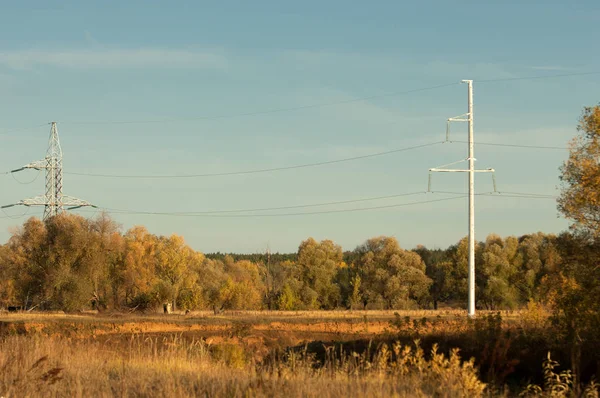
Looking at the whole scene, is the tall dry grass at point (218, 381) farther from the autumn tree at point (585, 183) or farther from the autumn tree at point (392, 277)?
the autumn tree at point (392, 277)

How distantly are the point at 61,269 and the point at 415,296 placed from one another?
5266 cm

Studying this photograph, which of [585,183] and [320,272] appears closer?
[585,183]

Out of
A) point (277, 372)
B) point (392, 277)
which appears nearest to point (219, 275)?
point (392, 277)

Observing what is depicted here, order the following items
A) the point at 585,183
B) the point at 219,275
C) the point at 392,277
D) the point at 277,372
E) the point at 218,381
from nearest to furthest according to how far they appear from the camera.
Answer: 1. the point at 218,381
2. the point at 277,372
3. the point at 585,183
4. the point at 392,277
5. the point at 219,275

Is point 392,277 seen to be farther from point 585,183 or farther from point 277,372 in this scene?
point 277,372

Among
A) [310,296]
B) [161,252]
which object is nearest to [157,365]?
[161,252]

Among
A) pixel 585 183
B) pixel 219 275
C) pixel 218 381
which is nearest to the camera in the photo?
pixel 218 381

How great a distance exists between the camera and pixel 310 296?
4149 inches

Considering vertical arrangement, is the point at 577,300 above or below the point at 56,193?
below

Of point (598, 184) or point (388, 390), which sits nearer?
point (388, 390)

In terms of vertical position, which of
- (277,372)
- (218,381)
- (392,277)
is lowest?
(218,381)

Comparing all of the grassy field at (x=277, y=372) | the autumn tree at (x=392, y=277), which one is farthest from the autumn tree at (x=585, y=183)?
the autumn tree at (x=392, y=277)

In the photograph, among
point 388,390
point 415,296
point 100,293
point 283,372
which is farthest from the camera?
point 415,296

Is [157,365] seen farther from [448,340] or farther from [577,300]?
[577,300]
